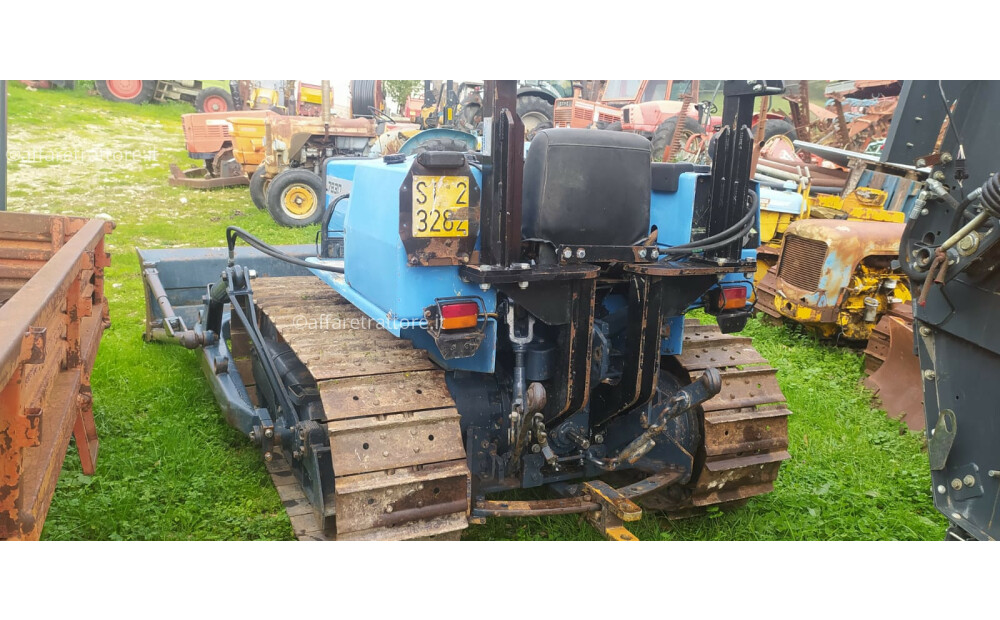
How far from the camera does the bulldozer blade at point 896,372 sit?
5508 millimetres

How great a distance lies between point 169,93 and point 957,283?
963 inches

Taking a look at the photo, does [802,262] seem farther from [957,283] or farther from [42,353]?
[42,353]

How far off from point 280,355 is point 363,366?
1.35 metres

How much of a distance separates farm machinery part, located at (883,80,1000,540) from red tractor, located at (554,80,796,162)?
993 centimetres

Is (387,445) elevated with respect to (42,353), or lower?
lower

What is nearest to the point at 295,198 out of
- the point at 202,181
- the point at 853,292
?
the point at 202,181

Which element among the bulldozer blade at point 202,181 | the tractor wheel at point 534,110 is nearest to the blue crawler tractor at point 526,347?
the bulldozer blade at point 202,181

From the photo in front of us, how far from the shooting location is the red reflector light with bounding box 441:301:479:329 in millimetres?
3107

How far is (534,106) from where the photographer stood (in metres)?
16.2

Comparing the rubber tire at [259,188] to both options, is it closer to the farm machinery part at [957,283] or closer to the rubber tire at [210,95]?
the farm machinery part at [957,283]

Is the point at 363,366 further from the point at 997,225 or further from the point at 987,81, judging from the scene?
the point at 987,81

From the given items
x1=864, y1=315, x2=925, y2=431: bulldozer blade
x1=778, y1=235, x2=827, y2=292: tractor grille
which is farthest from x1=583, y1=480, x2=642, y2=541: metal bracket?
x1=778, y1=235, x2=827, y2=292: tractor grille

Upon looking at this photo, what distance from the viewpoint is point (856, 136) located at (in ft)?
52.2

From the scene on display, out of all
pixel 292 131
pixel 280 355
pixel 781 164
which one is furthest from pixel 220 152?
pixel 280 355
